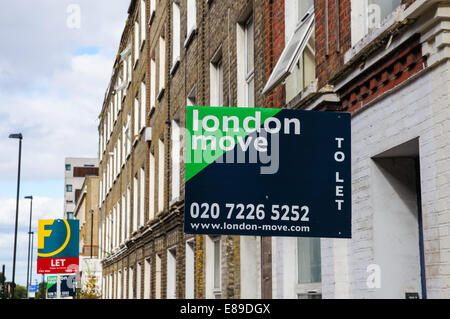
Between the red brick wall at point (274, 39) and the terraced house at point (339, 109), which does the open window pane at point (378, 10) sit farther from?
the red brick wall at point (274, 39)

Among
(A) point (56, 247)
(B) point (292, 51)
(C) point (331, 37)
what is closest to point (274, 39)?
(B) point (292, 51)

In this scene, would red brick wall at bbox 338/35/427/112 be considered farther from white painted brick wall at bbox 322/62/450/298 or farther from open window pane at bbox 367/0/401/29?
open window pane at bbox 367/0/401/29

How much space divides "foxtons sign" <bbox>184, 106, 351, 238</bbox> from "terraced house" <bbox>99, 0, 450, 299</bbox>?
0.80 m

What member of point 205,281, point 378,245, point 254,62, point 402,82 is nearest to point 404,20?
point 402,82

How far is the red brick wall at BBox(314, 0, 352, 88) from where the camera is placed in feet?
25.0

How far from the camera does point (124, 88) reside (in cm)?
3181

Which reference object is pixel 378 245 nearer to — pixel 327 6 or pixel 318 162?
pixel 318 162

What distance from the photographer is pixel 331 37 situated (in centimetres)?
798

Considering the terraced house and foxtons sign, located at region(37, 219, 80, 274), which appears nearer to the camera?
the terraced house

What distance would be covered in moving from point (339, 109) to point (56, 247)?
52.9 feet

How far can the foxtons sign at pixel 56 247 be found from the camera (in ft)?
72.1

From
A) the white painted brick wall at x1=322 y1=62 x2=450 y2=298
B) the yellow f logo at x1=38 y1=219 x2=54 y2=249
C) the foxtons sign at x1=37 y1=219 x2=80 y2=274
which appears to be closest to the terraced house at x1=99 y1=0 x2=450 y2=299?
the white painted brick wall at x1=322 y1=62 x2=450 y2=298

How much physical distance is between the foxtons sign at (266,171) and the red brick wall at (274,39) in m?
4.30

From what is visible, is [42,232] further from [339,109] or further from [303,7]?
[339,109]
